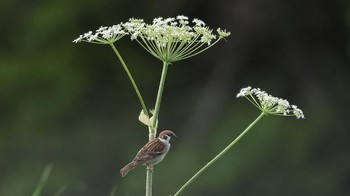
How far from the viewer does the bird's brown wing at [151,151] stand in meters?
3.76

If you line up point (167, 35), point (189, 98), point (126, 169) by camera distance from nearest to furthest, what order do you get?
point (126, 169) < point (167, 35) < point (189, 98)

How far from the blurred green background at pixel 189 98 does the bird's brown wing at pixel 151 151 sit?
26.4 feet

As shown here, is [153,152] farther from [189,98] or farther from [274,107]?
[189,98]

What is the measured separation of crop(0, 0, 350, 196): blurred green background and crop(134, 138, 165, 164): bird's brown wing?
804cm

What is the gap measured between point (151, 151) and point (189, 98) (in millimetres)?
9604

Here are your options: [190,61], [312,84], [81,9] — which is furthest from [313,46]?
[81,9]

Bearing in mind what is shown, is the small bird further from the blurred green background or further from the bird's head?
the blurred green background

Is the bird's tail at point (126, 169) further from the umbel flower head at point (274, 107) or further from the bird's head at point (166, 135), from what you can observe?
the umbel flower head at point (274, 107)

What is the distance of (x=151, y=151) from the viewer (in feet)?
12.4

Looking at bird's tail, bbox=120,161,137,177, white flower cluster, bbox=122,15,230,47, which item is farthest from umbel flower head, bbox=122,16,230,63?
bird's tail, bbox=120,161,137,177

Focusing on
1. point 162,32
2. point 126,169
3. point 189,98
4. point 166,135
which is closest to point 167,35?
point 162,32

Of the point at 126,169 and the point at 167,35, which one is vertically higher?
the point at 167,35

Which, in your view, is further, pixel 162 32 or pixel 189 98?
pixel 189 98

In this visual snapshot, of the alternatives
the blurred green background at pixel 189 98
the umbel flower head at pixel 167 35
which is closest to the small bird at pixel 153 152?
the umbel flower head at pixel 167 35
